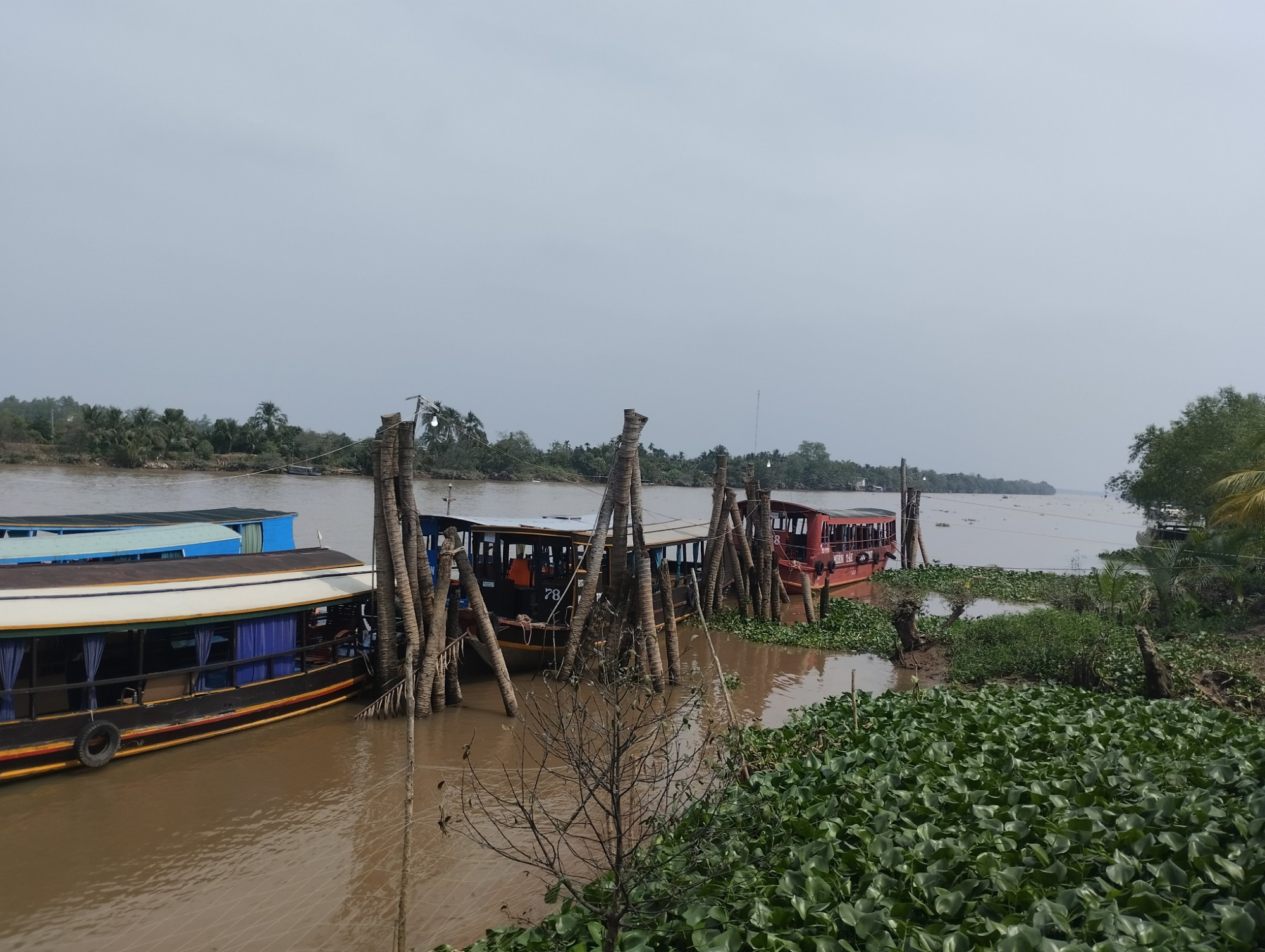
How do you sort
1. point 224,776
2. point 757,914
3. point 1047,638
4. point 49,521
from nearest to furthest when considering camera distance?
point 757,914 < point 224,776 < point 1047,638 < point 49,521

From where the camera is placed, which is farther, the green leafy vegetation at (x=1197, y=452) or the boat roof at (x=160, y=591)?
the green leafy vegetation at (x=1197, y=452)

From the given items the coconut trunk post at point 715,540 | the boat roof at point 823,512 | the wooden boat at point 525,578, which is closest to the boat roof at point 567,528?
the wooden boat at point 525,578

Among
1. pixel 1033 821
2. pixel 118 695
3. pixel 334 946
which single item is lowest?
pixel 334 946

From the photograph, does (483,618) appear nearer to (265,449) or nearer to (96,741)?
(96,741)

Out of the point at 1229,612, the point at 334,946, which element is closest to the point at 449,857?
the point at 334,946

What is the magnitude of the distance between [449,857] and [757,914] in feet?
14.0

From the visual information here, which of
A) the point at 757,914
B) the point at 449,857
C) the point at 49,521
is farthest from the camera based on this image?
the point at 49,521

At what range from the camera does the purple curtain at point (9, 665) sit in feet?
28.0

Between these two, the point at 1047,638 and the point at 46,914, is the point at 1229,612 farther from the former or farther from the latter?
the point at 46,914

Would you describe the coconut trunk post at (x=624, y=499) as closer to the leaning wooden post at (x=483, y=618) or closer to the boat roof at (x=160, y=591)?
the leaning wooden post at (x=483, y=618)

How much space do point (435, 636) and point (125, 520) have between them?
9.31m

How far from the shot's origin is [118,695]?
390 inches

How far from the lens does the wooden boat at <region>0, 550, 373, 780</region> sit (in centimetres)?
883

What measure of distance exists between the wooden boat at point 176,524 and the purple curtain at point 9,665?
6.11 meters
